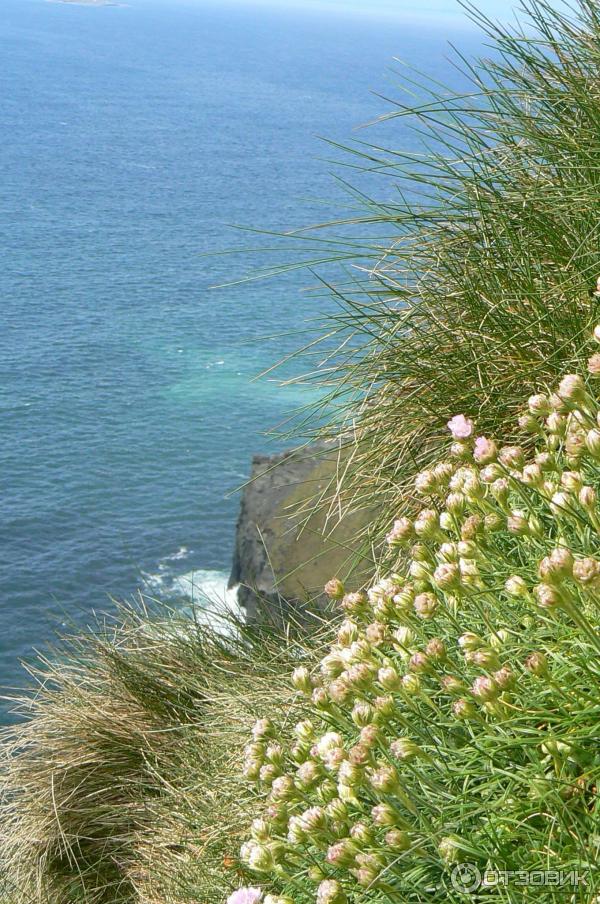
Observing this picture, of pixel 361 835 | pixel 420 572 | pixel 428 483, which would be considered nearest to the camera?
pixel 361 835

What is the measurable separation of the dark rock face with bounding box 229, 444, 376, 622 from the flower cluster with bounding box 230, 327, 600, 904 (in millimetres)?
1138

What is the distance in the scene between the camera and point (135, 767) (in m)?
4.23

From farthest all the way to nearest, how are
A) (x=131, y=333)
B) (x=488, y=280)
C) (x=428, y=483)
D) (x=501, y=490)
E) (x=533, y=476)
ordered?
(x=131, y=333) → (x=488, y=280) → (x=428, y=483) → (x=501, y=490) → (x=533, y=476)

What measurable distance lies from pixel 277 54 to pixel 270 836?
169 metres

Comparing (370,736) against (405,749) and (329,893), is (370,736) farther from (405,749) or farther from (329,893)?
(329,893)

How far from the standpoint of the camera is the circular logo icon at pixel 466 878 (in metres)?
1.77

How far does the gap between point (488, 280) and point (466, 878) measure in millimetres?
2464

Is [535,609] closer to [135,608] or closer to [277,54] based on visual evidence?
[135,608]

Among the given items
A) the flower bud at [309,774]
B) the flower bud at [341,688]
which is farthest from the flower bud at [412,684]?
the flower bud at [309,774]

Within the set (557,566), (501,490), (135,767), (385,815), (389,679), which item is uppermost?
(557,566)

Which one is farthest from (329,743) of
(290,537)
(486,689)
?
(290,537)

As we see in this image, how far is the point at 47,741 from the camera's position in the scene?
4324mm

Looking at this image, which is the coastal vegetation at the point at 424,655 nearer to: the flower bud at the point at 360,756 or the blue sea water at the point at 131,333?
the flower bud at the point at 360,756

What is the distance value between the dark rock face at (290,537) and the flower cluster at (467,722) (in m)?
1.14
